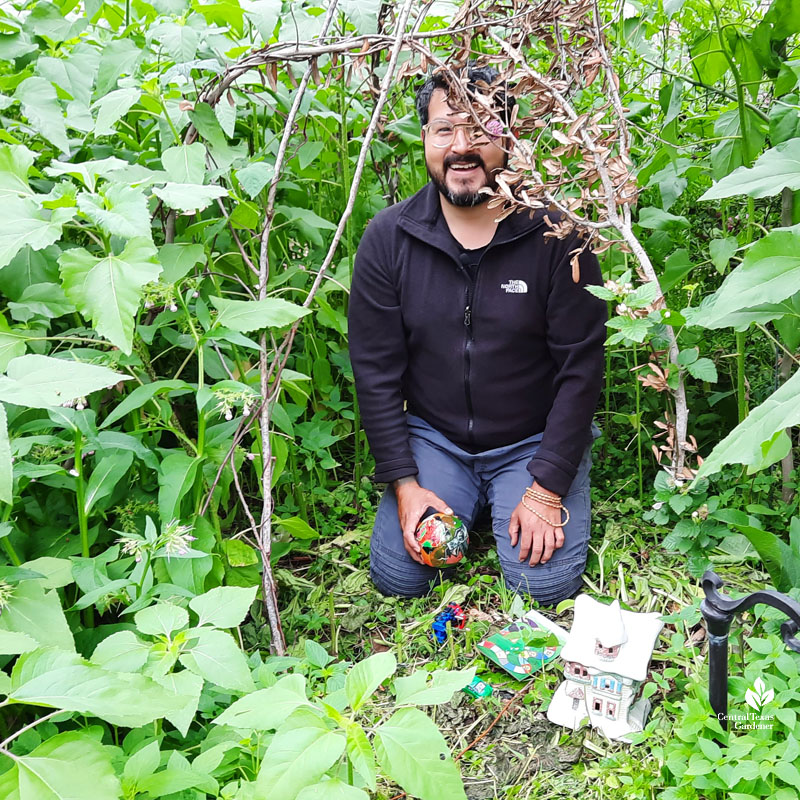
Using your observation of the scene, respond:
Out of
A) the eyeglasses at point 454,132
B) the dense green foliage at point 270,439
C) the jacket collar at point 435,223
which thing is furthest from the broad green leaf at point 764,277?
the jacket collar at point 435,223

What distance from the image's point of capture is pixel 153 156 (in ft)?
6.54

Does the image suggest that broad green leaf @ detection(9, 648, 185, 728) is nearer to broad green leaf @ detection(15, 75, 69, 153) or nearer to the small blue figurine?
the small blue figurine

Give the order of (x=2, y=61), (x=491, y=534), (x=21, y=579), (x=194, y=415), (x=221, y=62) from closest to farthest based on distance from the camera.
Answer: (x=21, y=579)
(x=221, y=62)
(x=2, y=61)
(x=194, y=415)
(x=491, y=534)

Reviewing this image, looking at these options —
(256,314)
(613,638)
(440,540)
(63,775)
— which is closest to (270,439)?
(256,314)

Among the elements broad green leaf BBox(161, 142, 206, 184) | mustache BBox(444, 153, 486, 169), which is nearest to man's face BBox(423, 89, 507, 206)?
mustache BBox(444, 153, 486, 169)

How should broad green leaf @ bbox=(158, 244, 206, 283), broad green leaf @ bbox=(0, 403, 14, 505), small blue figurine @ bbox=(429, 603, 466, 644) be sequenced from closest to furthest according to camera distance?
broad green leaf @ bbox=(0, 403, 14, 505), broad green leaf @ bbox=(158, 244, 206, 283), small blue figurine @ bbox=(429, 603, 466, 644)

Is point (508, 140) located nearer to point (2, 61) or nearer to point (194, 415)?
point (194, 415)

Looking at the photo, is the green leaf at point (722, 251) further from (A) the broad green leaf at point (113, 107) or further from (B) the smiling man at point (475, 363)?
(A) the broad green leaf at point (113, 107)

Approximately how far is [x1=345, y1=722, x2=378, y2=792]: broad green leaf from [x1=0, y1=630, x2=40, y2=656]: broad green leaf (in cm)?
44

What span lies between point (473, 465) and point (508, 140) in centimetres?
90

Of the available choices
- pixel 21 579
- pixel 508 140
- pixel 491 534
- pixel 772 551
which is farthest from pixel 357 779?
pixel 508 140

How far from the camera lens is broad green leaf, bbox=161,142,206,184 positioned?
158 centimetres

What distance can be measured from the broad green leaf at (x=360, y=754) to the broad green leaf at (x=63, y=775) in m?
0.30

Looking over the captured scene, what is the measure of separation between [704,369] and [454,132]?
817mm
